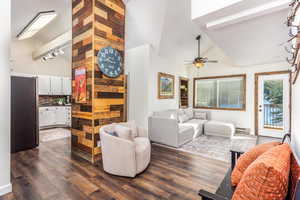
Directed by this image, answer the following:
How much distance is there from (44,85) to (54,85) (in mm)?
371

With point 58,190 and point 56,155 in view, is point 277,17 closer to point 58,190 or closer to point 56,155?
point 58,190

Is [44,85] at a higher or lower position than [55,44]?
lower

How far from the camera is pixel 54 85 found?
628 cm

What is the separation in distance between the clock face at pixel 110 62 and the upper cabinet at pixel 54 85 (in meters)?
4.54

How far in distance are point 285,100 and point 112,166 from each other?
5.49 meters

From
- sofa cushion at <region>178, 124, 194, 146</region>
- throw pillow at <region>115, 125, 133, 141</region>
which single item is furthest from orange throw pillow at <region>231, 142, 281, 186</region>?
sofa cushion at <region>178, 124, 194, 146</region>

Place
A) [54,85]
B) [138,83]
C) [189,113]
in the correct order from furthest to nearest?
[54,85] < [189,113] < [138,83]

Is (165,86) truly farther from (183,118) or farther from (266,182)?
(266,182)

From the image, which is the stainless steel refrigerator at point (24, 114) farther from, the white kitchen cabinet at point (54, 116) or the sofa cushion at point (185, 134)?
the sofa cushion at point (185, 134)

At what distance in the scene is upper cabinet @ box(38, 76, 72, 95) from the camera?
5.92 metres

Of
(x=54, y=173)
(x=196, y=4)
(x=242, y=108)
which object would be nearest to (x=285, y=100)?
(x=242, y=108)

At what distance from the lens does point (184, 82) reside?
21.3 feet

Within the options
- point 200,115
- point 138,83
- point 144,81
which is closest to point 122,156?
point 144,81

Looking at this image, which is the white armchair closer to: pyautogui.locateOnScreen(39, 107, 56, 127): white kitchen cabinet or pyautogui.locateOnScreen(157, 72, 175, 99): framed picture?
pyautogui.locateOnScreen(157, 72, 175, 99): framed picture
